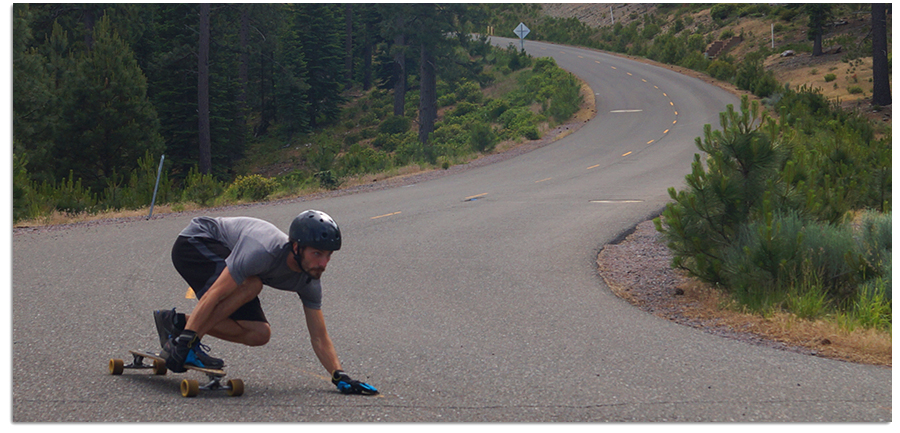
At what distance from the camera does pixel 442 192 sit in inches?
689

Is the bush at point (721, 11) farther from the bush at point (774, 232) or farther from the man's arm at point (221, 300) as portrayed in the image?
the man's arm at point (221, 300)

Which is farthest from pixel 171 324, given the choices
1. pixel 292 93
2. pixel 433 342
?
pixel 292 93

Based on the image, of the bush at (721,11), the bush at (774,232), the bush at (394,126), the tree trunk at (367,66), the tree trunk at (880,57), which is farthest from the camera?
the tree trunk at (367,66)

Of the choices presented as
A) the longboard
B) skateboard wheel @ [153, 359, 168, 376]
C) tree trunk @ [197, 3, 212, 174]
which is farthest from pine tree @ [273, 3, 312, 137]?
skateboard wheel @ [153, 359, 168, 376]

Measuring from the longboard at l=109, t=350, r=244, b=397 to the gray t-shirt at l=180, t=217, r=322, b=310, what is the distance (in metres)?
0.73

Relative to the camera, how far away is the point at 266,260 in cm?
436

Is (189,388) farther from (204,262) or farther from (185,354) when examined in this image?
(204,262)

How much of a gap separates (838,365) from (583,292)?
323 cm

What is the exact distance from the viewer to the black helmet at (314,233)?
4246mm

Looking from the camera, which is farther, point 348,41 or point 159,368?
point 348,41

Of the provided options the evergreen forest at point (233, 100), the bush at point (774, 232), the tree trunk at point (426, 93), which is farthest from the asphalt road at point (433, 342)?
the tree trunk at point (426, 93)

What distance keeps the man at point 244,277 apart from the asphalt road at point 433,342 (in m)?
0.32

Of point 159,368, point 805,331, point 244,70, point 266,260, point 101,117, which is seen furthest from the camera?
point 244,70

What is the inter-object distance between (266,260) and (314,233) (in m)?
0.38
